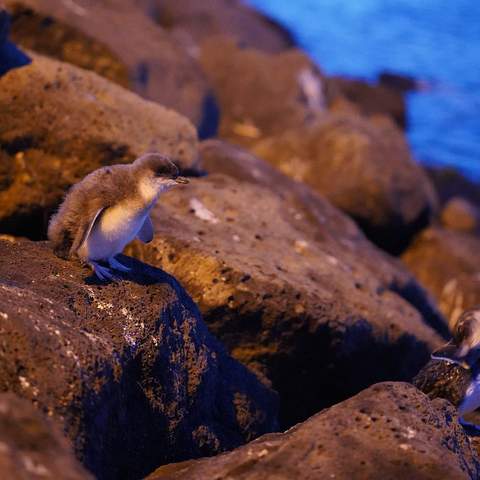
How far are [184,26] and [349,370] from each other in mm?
12592

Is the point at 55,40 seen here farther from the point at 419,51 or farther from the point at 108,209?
the point at 419,51

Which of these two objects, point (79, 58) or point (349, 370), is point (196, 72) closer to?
point (79, 58)

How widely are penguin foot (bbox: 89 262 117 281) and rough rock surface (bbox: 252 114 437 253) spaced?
6.45 meters

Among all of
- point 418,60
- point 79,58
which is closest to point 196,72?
point 79,58

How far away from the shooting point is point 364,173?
1099 centimetres

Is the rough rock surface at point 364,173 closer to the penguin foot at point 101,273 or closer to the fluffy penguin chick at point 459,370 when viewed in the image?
the fluffy penguin chick at point 459,370

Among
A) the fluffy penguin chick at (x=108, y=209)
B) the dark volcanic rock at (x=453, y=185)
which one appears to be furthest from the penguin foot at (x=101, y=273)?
the dark volcanic rock at (x=453, y=185)

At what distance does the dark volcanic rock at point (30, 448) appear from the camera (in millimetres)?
2752

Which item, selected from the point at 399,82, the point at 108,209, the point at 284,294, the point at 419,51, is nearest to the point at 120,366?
the point at 108,209

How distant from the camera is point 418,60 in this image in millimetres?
28625

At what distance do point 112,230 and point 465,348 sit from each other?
2.23m

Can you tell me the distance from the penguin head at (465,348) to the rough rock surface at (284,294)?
3.59 ft

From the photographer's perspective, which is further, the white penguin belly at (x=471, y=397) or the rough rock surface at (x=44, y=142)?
the rough rock surface at (x=44, y=142)

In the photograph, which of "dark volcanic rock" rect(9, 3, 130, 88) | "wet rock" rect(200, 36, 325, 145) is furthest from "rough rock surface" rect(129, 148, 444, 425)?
"wet rock" rect(200, 36, 325, 145)
